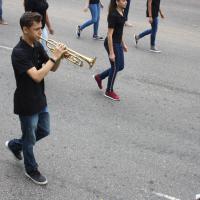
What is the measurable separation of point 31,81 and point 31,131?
58 centimetres

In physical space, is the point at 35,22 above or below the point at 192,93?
above

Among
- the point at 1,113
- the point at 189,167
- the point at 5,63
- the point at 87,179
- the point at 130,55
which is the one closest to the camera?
the point at 87,179

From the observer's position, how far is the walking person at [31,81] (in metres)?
4.47

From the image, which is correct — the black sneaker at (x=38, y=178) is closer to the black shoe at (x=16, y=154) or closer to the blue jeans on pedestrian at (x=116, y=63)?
the black shoe at (x=16, y=154)

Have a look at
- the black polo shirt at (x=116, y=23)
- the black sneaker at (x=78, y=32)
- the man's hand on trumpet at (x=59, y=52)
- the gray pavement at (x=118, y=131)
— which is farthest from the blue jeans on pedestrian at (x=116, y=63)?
the black sneaker at (x=78, y=32)

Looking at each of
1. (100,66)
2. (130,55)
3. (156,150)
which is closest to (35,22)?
(156,150)

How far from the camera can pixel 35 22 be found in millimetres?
4496

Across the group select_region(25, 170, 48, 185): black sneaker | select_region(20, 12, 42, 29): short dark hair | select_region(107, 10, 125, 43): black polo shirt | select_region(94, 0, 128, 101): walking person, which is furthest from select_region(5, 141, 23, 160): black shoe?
select_region(107, 10, 125, 43): black polo shirt

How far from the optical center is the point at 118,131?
6.51 metres

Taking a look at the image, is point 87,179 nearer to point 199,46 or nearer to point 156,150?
point 156,150

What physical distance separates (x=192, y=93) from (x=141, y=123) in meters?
1.75

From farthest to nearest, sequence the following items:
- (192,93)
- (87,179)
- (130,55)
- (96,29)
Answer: (96,29) → (130,55) → (192,93) → (87,179)

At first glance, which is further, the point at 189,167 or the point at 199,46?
the point at 199,46

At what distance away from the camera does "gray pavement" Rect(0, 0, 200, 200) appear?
5184 mm
